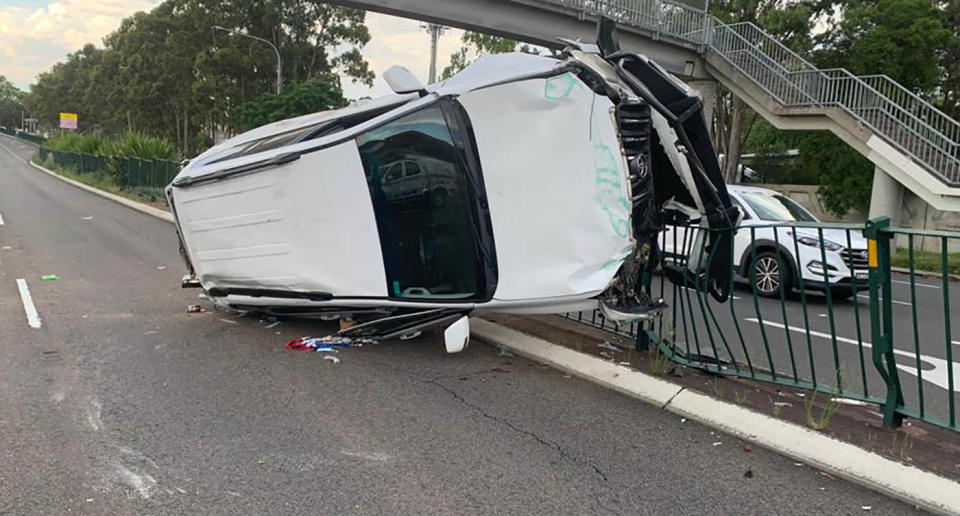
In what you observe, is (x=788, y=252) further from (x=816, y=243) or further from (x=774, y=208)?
(x=774, y=208)

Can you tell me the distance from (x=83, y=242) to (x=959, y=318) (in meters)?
14.8

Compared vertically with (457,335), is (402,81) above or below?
above

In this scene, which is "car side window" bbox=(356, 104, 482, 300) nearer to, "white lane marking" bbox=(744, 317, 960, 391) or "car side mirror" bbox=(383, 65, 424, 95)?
"car side mirror" bbox=(383, 65, 424, 95)

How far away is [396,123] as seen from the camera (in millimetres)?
5184

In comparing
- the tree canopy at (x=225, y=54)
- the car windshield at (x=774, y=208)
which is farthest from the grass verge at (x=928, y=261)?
the tree canopy at (x=225, y=54)

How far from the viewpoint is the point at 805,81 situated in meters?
21.9

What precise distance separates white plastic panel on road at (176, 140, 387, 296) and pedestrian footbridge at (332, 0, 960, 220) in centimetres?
1331

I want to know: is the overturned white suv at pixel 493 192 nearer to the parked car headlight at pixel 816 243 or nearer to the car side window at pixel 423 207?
the car side window at pixel 423 207

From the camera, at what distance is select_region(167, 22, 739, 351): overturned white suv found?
4922 millimetres

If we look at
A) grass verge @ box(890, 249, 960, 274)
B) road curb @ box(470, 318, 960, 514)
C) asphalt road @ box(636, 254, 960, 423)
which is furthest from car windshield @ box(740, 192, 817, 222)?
grass verge @ box(890, 249, 960, 274)

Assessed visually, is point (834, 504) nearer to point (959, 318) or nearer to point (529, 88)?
point (529, 88)

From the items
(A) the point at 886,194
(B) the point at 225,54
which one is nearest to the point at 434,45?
(B) the point at 225,54

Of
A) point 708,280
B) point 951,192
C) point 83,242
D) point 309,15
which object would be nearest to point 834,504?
point 708,280

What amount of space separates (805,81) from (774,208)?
45.1 ft
